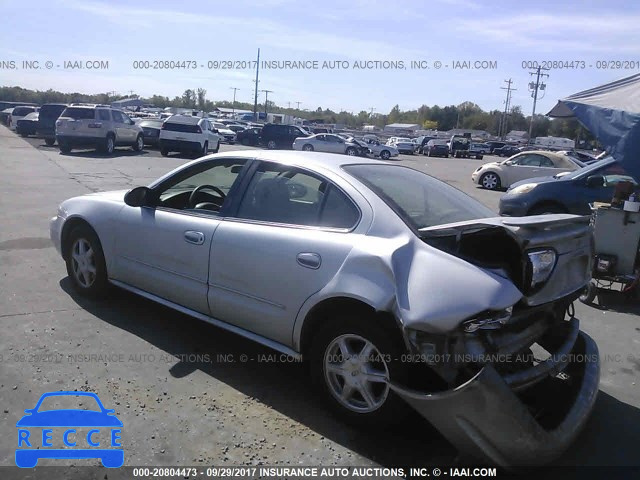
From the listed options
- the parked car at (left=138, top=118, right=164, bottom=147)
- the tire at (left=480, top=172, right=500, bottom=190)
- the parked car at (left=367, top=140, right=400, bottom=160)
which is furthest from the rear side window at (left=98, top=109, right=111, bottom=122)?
the parked car at (left=367, top=140, right=400, bottom=160)

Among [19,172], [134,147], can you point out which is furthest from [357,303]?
[134,147]

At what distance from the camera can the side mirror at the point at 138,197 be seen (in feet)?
15.1

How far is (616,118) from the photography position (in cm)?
704

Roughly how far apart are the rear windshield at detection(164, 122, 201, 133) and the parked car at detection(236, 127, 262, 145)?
14232 millimetres

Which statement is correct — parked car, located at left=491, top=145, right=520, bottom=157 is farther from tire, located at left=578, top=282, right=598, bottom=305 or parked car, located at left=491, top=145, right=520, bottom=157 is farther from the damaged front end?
the damaged front end

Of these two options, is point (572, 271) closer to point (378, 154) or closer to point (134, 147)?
point (134, 147)

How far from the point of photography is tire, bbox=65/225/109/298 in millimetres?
4941

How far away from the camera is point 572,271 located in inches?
133

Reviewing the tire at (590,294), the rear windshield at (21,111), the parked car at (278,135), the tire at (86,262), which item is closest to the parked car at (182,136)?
the parked car at (278,135)

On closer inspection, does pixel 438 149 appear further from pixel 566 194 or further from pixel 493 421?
pixel 493 421

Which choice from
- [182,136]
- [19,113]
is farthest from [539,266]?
[19,113]

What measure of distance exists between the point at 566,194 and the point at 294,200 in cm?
775

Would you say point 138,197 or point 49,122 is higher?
point 49,122

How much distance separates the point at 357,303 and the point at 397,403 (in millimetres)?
604
